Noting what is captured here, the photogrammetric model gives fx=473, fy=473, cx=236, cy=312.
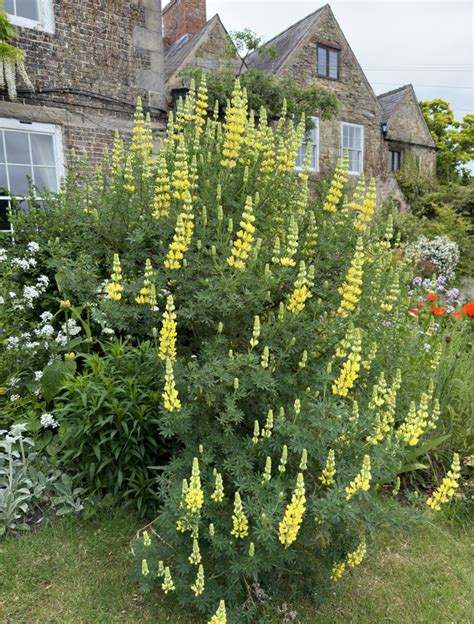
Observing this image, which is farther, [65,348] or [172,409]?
[65,348]

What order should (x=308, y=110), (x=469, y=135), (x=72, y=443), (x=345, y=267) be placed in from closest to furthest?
(x=345, y=267) → (x=72, y=443) → (x=308, y=110) → (x=469, y=135)

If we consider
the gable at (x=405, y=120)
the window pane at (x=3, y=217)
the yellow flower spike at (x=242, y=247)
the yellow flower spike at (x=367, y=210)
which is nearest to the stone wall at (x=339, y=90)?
the gable at (x=405, y=120)

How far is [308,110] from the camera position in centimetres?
1320

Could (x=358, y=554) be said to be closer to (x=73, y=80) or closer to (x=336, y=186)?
(x=336, y=186)

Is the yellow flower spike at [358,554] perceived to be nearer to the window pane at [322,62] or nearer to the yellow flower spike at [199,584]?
the yellow flower spike at [199,584]

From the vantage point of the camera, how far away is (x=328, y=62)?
1616 cm

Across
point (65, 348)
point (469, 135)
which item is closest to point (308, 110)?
point (65, 348)

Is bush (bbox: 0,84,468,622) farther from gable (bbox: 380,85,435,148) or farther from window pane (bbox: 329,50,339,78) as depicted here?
gable (bbox: 380,85,435,148)

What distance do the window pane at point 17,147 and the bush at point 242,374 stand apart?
4.75 m

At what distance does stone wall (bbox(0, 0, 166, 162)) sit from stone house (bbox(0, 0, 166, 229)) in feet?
0.05

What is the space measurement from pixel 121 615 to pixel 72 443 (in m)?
1.01

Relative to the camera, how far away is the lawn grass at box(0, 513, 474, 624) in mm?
2293

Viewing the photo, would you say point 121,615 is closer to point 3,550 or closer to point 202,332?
point 3,550

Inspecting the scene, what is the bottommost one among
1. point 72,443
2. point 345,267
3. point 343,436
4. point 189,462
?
point 72,443
